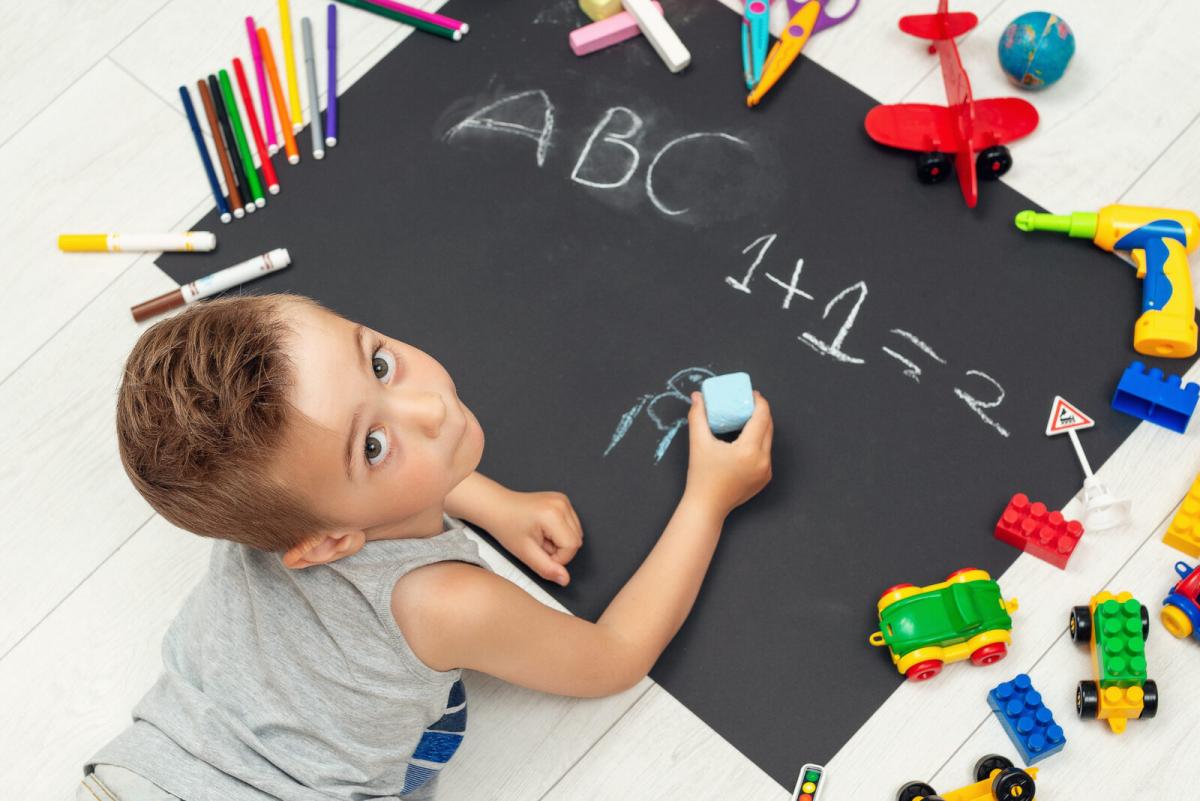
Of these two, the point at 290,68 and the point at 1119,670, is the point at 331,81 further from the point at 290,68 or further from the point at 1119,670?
the point at 1119,670

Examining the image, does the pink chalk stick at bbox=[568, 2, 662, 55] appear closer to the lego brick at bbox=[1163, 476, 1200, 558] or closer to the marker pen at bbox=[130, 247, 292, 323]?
the marker pen at bbox=[130, 247, 292, 323]

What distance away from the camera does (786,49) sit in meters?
1.12

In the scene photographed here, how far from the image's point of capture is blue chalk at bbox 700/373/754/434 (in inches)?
38.4

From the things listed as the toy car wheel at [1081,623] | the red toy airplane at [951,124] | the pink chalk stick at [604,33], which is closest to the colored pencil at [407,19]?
the pink chalk stick at [604,33]

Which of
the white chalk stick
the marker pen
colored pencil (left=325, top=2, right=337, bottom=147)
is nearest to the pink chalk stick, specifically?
the white chalk stick

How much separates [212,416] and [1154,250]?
2.46ft

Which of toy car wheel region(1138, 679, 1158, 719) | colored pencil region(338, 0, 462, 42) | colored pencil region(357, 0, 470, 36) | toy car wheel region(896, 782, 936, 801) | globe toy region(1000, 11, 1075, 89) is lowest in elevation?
toy car wheel region(896, 782, 936, 801)

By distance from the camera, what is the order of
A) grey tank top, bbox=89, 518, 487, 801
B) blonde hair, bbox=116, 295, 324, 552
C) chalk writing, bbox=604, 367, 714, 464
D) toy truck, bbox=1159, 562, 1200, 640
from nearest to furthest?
blonde hair, bbox=116, 295, 324, 552, grey tank top, bbox=89, 518, 487, 801, toy truck, bbox=1159, 562, 1200, 640, chalk writing, bbox=604, 367, 714, 464

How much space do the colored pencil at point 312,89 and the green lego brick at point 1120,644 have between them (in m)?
0.77

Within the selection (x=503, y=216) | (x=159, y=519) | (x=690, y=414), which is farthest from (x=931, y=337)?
(x=159, y=519)

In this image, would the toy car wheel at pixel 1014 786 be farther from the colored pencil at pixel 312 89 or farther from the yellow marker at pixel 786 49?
the colored pencil at pixel 312 89

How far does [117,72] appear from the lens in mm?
1240

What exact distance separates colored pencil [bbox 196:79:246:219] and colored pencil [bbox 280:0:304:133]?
2.7 inches

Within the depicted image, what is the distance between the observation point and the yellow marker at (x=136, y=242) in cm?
114
